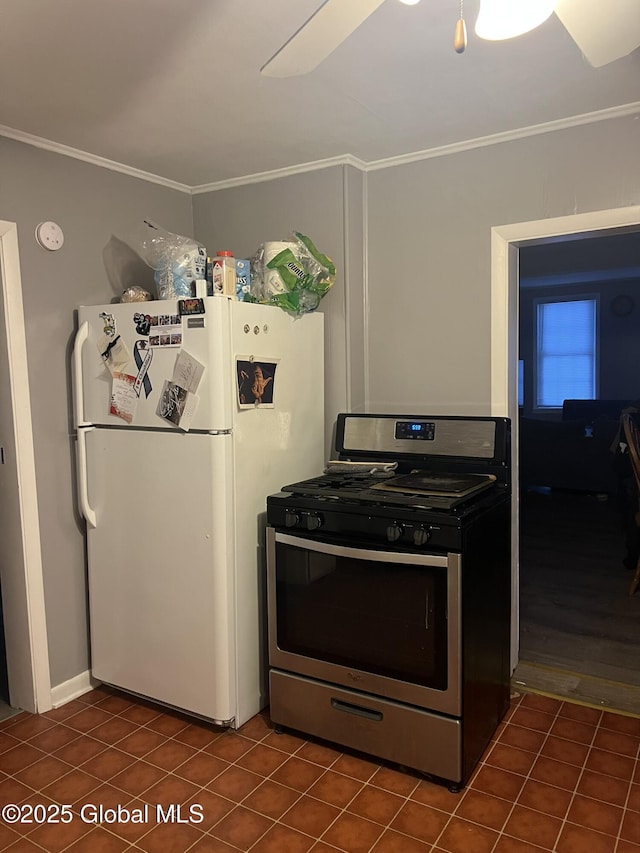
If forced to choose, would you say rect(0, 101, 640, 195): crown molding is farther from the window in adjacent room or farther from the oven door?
the window in adjacent room

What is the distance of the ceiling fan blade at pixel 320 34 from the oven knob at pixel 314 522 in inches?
54.5

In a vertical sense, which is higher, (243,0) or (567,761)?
(243,0)

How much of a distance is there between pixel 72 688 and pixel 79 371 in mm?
1299

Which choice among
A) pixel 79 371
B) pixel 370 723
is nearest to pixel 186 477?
pixel 79 371

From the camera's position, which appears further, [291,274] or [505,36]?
[291,274]

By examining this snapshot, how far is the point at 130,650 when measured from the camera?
2631mm

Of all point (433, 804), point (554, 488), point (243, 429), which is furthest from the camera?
point (554, 488)

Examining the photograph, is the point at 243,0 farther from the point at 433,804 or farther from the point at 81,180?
the point at 433,804

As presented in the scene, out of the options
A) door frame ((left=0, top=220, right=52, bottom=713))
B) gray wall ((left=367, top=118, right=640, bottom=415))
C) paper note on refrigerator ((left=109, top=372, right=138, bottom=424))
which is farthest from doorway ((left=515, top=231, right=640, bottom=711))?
door frame ((left=0, top=220, right=52, bottom=713))

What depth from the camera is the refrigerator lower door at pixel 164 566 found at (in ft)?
7.79

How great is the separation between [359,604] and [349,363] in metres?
1.05

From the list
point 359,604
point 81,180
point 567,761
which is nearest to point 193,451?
point 359,604

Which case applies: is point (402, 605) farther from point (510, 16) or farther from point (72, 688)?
point (510, 16)

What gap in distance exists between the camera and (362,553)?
2.18m
